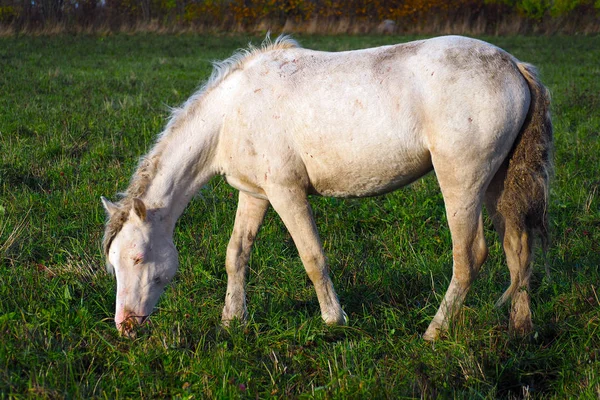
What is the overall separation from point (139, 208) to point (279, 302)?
1117 millimetres

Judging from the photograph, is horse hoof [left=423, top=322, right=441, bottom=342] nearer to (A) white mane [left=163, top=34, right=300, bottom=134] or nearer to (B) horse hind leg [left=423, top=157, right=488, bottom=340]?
(B) horse hind leg [left=423, top=157, right=488, bottom=340]

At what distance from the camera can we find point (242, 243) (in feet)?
15.3

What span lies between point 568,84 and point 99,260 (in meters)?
10.2

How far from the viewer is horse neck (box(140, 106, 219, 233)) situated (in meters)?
4.31

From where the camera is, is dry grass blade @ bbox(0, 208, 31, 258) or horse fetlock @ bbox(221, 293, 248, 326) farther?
dry grass blade @ bbox(0, 208, 31, 258)

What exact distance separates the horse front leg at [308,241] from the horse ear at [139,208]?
77 cm

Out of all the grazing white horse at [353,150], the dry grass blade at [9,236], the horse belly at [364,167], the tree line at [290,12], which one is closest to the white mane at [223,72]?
the grazing white horse at [353,150]

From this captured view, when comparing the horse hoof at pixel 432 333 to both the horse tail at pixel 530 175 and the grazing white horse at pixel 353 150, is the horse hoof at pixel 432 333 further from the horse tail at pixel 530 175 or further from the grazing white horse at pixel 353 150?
the horse tail at pixel 530 175

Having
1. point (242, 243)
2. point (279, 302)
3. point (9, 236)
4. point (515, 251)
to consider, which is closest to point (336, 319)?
point (279, 302)

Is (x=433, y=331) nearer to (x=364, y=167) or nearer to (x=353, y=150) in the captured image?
(x=364, y=167)

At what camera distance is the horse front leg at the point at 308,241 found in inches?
166

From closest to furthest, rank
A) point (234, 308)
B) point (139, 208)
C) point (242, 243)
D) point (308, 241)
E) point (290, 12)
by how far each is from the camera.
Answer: point (139, 208) < point (308, 241) < point (234, 308) < point (242, 243) < point (290, 12)

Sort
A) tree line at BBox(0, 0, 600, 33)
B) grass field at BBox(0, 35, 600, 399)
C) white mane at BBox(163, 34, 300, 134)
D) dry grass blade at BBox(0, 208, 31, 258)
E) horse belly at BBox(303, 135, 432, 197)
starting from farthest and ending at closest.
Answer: tree line at BBox(0, 0, 600, 33) → dry grass blade at BBox(0, 208, 31, 258) → white mane at BBox(163, 34, 300, 134) → horse belly at BBox(303, 135, 432, 197) → grass field at BBox(0, 35, 600, 399)

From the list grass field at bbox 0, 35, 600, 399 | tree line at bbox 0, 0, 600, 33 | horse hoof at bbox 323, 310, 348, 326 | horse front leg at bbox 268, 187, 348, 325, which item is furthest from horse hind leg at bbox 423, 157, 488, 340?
tree line at bbox 0, 0, 600, 33
